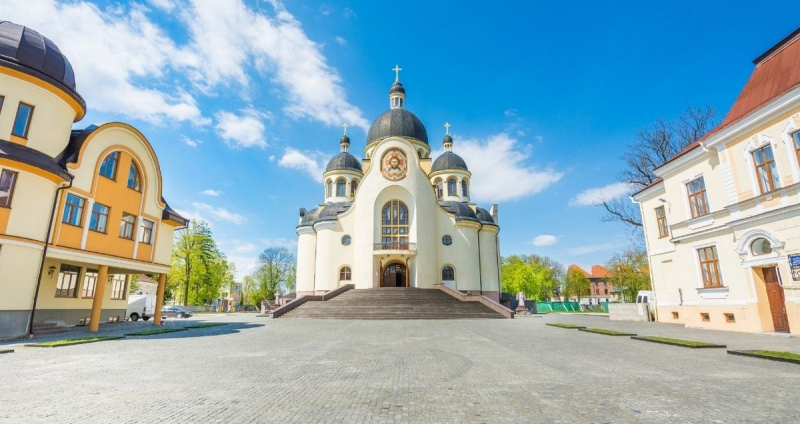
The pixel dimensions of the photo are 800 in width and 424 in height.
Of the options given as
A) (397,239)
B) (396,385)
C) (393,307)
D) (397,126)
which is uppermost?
(397,126)

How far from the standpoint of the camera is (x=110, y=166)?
16500 mm

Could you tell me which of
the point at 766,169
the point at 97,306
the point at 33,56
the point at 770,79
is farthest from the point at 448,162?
the point at 33,56

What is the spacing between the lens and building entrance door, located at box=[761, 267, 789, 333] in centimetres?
1255

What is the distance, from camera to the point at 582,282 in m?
69.7

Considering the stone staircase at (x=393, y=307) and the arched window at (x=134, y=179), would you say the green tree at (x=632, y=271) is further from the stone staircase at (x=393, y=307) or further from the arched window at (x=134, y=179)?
the arched window at (x=134, y=179)

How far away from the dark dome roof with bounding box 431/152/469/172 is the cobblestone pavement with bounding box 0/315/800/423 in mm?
31843

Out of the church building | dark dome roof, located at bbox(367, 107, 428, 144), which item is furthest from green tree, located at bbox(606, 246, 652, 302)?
dark dome roof, located at bbox(367, 107, 428, 144)

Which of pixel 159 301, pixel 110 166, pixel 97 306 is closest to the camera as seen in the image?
pixel 97 306

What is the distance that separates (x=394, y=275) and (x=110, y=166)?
22.1m

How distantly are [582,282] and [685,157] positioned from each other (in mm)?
59502

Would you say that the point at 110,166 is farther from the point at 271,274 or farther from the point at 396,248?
the point at 271,274

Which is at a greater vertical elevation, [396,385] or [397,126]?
[397,126]

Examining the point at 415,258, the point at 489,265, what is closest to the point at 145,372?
the point at 415,258

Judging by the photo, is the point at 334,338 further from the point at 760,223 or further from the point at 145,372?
the point at 760,223
